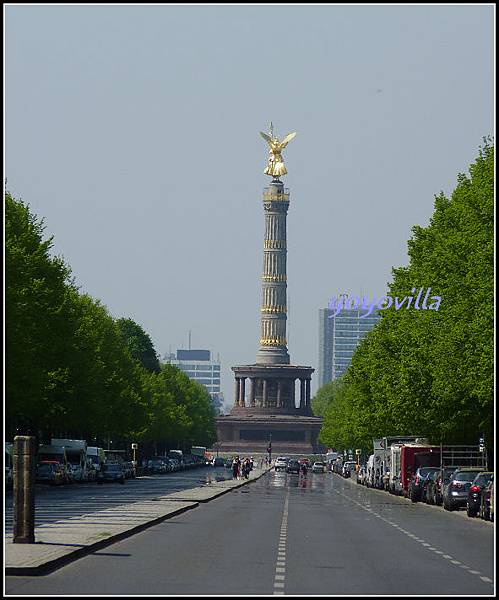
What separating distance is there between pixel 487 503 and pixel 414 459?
118 feet

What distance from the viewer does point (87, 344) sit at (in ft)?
347

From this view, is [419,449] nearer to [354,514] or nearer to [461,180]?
[461,180]

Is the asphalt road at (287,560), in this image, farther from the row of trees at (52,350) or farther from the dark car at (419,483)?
the row of trees at (52,350)

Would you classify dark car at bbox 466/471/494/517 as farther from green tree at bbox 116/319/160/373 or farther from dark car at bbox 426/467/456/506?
green tree at bbox 116/319/160/373

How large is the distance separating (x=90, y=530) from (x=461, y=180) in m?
46.3

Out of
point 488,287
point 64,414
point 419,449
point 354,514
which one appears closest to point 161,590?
point 354,514

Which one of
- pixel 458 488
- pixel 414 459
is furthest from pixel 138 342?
pixel 458 488

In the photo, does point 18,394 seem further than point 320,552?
Yes

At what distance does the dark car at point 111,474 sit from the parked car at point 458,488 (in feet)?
157

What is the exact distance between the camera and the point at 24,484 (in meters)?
33.2

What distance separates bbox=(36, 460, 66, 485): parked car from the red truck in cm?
2063

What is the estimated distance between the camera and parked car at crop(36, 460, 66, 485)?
96625 mm

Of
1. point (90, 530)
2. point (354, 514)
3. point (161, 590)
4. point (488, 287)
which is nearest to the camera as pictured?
point (161, 590)

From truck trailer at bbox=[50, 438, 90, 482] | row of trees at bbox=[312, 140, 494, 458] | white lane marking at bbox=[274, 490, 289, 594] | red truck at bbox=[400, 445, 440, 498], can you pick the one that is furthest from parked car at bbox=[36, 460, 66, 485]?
white lane marking at bbox=[274, 490, 289, 594]
